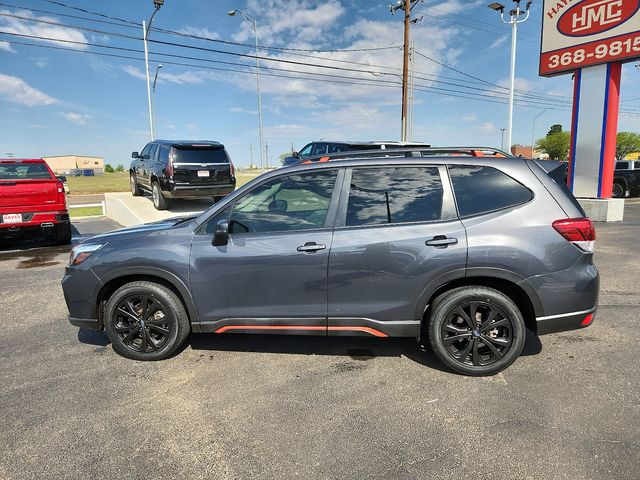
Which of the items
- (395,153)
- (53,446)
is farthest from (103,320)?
(395,153)

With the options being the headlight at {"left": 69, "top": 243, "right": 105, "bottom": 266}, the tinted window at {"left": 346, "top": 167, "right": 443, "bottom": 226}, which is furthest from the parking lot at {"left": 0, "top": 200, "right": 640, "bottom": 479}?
the tinted window at {"left": 346, "top": 167, "right": 443, "bottom": 226}

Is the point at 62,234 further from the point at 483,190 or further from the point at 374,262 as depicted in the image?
the point at 483,190

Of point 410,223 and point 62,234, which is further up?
point 410,223

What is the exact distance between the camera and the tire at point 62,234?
887cm

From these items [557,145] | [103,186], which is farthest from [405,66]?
[557,145]

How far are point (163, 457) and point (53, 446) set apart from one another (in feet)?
2.37

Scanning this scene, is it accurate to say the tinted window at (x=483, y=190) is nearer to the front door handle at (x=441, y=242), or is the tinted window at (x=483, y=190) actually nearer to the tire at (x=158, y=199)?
the front door handle at (x=441, y=242)

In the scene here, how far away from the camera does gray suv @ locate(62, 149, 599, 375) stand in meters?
3.16

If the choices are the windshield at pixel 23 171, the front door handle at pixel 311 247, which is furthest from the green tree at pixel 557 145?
the front door handle at pixel 311 247

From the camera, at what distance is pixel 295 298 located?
3352 mm

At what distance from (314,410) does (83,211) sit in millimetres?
17146

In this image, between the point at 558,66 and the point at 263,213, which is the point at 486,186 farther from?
the point at 558,66

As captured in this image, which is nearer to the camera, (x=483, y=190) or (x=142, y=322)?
(x=483, y=190)

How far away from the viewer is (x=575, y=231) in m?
3.14
